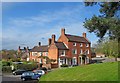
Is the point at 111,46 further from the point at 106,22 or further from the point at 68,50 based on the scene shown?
the point at 68,50

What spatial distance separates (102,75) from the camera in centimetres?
1502

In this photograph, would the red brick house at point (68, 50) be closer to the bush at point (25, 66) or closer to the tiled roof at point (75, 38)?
the tiled roof at point (75, 38)

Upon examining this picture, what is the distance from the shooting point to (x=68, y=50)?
80.8 metres

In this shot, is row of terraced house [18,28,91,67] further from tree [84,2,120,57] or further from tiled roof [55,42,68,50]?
tree [84,2,120,57]

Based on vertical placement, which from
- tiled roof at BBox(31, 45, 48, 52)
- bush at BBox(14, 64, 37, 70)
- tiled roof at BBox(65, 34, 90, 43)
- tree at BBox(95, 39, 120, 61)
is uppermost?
tiled roof at BBox(65, 34, 90, 43)

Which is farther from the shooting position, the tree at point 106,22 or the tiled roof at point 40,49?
the tiled roof at point 40,49

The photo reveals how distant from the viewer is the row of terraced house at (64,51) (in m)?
77.1

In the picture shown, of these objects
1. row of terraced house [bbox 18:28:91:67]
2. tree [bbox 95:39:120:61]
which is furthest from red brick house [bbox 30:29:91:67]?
tree [bbox 95:39:120:61]

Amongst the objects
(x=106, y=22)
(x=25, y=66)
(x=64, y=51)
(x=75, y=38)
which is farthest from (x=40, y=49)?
(x=106, y=22)

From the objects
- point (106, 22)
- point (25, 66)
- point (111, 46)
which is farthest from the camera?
point (25, 66)

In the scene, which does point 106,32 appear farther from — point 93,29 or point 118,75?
point 118,75

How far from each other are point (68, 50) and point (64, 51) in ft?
5.60

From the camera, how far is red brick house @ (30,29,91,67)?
253 feet

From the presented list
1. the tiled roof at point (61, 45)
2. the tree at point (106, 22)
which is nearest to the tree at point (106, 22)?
the tree at point (106, 22)
